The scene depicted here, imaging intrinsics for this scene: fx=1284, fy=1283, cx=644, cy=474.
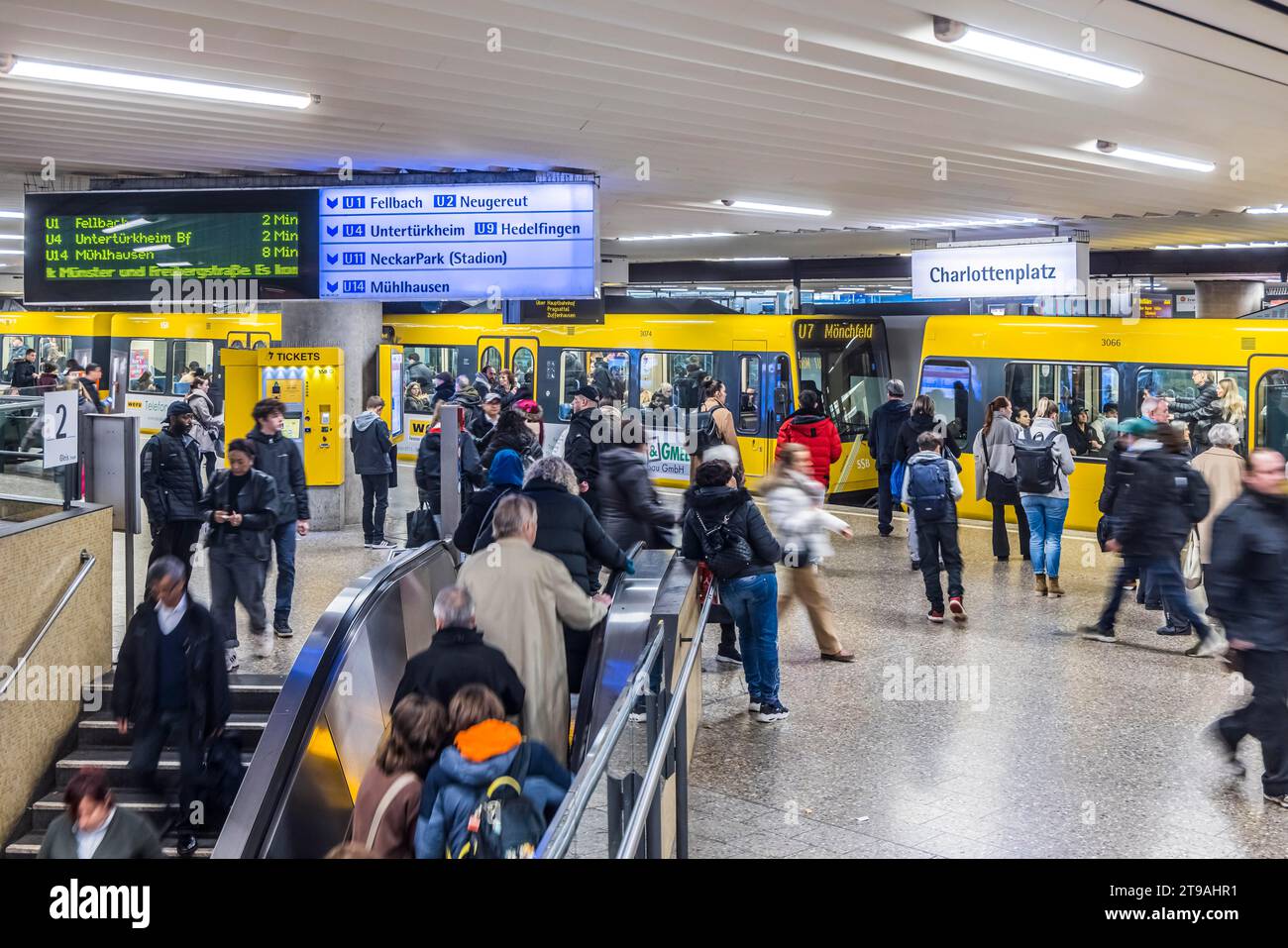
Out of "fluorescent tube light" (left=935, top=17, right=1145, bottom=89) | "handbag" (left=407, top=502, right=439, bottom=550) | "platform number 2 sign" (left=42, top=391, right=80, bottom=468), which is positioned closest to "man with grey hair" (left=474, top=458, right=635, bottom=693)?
"handbag" (left=407, top=502, right=439, bottom=550)

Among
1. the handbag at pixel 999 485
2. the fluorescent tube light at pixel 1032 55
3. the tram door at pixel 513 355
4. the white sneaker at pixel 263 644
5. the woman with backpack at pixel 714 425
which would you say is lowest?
the white sneaker at pixel 263 644

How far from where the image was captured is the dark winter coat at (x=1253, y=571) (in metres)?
6.28

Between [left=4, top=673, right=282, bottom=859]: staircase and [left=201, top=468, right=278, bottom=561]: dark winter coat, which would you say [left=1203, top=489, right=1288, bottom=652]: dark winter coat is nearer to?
[left=4, top=673, right=282, bottom=859]: staircase

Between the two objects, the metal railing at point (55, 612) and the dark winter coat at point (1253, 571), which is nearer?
the dark winter coat at point (1253, 571)

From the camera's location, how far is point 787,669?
30.0 ft

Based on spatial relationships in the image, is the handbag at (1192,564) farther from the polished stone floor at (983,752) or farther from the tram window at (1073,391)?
the tram window at (1073,391)

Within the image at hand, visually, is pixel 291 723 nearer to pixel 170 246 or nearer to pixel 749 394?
pixel 170 246

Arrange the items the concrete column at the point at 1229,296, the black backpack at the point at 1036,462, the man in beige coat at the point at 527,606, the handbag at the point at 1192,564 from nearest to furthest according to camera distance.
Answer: the man in beige coat at the point at 527,606 < the black backpack at the point at 1036,462 < the handbag at the point at 1192,564 < the concrete column at the point at 1229,296

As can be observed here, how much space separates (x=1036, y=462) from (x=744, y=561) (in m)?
4.33

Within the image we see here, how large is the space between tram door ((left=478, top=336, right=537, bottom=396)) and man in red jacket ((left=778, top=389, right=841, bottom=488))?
7.65 metres

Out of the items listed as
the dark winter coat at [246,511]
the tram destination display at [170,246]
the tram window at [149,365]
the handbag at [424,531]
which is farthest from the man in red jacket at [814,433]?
the tram window at [149,365]

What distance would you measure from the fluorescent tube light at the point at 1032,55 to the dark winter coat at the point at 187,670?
15.5 ft

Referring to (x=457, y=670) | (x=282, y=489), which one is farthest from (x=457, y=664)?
(x=282, y=489)

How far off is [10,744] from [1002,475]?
8.92m
